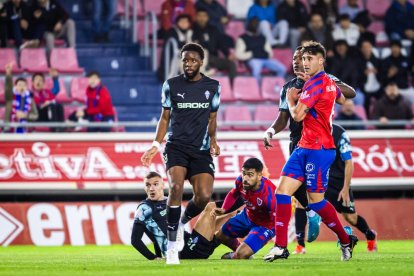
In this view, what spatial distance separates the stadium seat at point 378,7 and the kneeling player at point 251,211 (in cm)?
1337

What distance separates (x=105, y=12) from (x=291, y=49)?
13.7ft

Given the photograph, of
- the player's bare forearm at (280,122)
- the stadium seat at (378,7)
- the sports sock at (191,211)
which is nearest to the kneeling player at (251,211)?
the sports sock at (191,211)

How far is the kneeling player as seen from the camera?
38.7ft

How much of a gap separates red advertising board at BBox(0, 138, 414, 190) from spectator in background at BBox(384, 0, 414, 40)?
6.23 meters

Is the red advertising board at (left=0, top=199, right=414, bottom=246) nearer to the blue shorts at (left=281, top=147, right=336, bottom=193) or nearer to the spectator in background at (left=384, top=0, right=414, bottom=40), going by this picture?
the blue shorts at (left=281, top=147, right=336, bottom=193)

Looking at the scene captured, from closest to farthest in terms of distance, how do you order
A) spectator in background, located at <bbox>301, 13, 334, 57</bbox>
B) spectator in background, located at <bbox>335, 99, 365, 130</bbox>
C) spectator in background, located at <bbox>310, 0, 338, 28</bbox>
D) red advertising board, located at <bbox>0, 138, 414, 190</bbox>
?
red advertising board, located at <bbox>0, 138, 414, 190</bbox> < spectator in background, located at <bbox>335, 99, 365, 130</bbox> < spectator in background, located at <bbox>301, 13, 334, 57</bbox> < spectator in background, located at <bbox>310, 0, 338, 28</bbox>

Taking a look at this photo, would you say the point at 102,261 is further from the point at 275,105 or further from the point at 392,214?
the point at 275,105

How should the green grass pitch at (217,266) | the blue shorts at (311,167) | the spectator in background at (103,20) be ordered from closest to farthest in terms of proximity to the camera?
the green grass pitch at (217,266)
the blue shorts at (311,167)
the spectator in background at (103,20)

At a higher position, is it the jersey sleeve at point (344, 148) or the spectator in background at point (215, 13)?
the spectator in background at point (215, 13)

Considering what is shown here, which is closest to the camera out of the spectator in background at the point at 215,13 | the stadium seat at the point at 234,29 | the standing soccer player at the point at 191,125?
the standing soccer player at the point at 191,125

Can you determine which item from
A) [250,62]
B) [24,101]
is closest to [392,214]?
[250,62]

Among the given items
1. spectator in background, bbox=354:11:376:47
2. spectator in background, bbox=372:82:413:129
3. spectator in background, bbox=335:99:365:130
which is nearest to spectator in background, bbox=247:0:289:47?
spectator in background, bbox=354:11:376:47

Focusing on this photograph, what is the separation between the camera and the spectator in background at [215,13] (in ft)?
74.0

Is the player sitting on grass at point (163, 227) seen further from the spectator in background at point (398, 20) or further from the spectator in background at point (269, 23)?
the spectator in background at point (398, 20)
